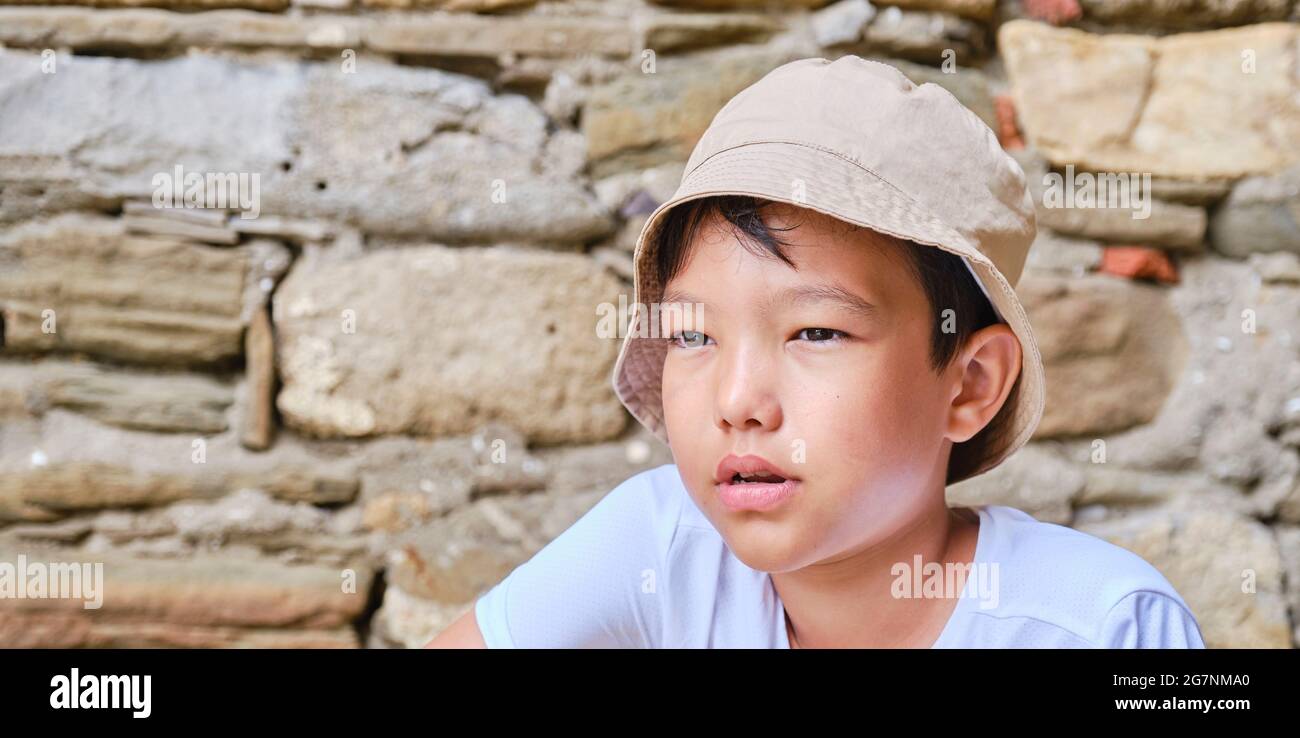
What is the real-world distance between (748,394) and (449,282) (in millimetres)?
866

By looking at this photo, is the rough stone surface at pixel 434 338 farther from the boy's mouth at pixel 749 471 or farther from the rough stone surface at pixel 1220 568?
the rough stone surface at pixel 1220 568

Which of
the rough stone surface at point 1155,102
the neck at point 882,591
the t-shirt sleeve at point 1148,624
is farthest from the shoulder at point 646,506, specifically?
the rough stone surface at point 1155,102

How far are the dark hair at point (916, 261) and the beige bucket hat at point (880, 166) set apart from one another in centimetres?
2

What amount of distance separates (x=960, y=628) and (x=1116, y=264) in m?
0.94

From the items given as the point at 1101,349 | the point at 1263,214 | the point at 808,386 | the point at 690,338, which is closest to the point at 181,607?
the point at 690,338

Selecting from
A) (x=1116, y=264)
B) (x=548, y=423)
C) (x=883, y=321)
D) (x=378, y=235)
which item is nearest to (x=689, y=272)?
(x=883, y=321)

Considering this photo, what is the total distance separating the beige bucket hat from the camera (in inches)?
35.9

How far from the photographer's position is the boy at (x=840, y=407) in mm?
905

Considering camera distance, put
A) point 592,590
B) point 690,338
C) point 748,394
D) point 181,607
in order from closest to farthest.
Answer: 1. point 748,394
2. point 690,338
3. point 592,590
4. point 181,607

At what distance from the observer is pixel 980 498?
66.3 inches

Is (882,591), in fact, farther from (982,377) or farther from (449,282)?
(449,282)

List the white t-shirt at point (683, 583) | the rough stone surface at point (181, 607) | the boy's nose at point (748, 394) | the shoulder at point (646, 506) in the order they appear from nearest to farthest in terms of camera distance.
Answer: the boy's nose at point (748, 394), the white t-shirt at point (683, 583), the shoulder at point (646, 506), the rough stone surface at point (181, 607)

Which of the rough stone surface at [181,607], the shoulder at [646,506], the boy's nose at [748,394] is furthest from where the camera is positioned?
the rough stone surface at [181,607]

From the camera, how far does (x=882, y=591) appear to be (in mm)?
1049
